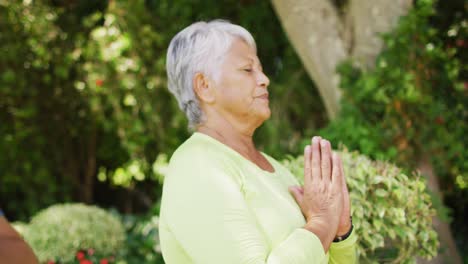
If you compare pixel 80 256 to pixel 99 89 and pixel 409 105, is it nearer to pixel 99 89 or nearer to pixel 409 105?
pixel 99 89

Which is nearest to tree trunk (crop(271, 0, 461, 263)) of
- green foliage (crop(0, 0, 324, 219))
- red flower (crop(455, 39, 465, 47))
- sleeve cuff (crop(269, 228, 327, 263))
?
red flower (crop(455, 39, 465, 47))

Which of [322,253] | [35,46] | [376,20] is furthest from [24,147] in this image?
[322,253]

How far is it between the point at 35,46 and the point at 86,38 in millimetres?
550

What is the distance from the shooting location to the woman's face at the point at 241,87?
1878 millimetres

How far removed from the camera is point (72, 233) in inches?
173

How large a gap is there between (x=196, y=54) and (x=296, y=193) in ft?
1.75

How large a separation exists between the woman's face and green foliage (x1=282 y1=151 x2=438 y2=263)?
3.28 feet

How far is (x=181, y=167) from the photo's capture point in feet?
5.54

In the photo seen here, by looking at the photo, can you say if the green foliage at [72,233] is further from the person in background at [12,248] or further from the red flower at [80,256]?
the person in background at [12,248]

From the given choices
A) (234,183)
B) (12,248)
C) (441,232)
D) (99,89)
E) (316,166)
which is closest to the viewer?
(12,248)

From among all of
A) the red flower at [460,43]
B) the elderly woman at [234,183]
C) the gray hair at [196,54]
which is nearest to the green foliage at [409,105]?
the red flower at [460,43]

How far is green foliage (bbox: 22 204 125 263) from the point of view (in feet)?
14.2

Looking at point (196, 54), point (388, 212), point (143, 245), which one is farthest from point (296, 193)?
point (143, 245)

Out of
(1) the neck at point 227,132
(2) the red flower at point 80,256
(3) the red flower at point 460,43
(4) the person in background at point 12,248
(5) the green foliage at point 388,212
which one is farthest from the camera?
(3) the red flower at point 460,43
